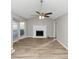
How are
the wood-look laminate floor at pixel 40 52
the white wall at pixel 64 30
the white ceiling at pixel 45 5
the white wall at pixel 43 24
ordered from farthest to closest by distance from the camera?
1. the white wall at pixel 43 24
2. the white wall at pixel 64 30
3. the white ceiling at pixel 45 5
4. the wood-look laminate floor at pixel 40 52

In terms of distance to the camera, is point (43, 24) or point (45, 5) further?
point (43, 24)

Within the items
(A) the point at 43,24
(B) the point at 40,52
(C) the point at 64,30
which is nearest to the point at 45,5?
(C) the point at 64,30

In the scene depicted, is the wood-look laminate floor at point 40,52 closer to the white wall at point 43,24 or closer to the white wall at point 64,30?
the white wall at point 64,30

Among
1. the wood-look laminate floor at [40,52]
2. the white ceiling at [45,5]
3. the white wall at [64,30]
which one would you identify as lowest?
the wood-look laminate floor at [40,52]

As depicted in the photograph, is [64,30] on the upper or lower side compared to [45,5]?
lower

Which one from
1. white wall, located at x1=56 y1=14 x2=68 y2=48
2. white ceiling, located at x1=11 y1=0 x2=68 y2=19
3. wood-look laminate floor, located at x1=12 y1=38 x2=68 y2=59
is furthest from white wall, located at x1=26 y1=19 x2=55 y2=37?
wood-look laminate floor, located at x1=12 y1=38 x2=68 y2=59

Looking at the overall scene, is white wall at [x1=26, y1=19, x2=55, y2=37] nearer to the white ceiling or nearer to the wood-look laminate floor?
the white ceiling

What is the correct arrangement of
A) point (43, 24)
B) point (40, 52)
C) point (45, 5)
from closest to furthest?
point (40, 52) → point (45, 5) → point (43, 24)

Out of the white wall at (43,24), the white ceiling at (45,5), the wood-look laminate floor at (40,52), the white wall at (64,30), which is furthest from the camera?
the white wall at (43,24)

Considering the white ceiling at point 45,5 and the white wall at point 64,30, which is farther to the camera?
the white wall at point 64,30

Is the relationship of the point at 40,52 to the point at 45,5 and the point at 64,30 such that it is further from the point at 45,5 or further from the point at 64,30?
the point at 45,5

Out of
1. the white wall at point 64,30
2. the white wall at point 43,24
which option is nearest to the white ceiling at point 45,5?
the white wall at point 64,30
